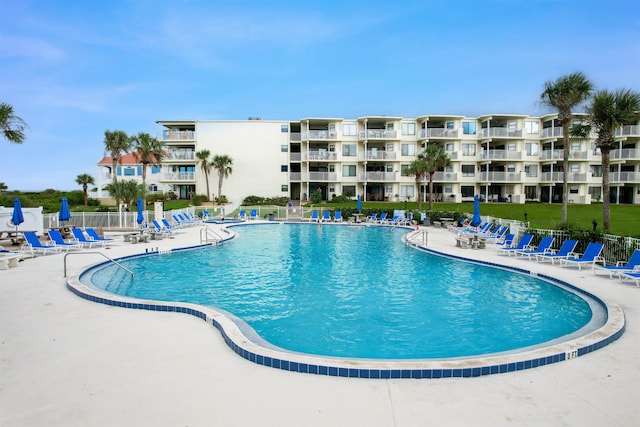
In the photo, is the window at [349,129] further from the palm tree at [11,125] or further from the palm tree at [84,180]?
the palm tree at [84,180]

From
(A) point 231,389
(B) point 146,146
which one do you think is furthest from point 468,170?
(A) point 231,389

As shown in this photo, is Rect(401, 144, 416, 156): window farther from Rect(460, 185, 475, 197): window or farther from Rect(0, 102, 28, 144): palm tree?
Rect(0, 102, 28, 144): palm tree

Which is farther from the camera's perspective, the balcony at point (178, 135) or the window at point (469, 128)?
the balcony at point (178, 135)

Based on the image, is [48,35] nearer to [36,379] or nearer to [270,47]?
A: [36,379]

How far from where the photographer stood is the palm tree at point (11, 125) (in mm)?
15727

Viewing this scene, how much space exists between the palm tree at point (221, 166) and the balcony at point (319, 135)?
8.67 metres

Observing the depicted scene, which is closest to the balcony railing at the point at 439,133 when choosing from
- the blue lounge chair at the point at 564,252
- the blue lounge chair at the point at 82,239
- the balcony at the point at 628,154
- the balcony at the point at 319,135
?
the balcony at the point at 319,135

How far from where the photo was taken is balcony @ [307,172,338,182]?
43219 millimetres

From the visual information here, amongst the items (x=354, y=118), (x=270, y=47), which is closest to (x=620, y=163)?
(x=354, y=118)

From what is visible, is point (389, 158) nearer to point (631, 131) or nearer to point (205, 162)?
point (205, 162)

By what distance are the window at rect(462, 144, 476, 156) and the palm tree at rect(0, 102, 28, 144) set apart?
3939cm

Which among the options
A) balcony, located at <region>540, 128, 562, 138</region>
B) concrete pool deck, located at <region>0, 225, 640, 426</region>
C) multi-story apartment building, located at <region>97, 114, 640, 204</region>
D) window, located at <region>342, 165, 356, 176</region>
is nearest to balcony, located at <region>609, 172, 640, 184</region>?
multi-story apartment building, located at <region>97, 114, 640, 204</region>

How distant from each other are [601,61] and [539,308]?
11.8m

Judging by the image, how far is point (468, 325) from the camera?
8039 millimetres
